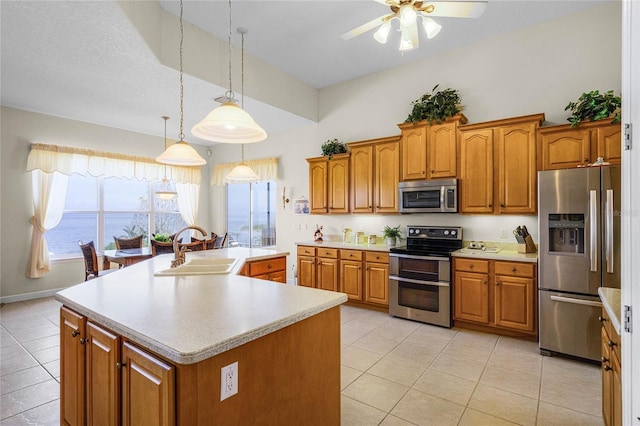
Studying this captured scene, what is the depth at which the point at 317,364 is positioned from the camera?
1618mm

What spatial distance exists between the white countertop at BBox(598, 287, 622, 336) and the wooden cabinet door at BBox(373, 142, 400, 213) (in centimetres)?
276

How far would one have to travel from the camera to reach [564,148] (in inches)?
128

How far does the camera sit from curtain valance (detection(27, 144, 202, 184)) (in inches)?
199

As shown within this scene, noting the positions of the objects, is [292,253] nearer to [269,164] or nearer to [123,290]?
[269,164]

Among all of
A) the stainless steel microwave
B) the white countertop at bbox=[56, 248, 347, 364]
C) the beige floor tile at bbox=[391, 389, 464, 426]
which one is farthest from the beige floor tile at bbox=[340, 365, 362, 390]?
the stainless steel microwave

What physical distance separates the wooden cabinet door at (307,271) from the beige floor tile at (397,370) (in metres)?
2.06

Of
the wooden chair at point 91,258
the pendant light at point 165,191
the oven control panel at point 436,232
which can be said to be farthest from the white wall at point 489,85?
the wooden chair at point 91,258

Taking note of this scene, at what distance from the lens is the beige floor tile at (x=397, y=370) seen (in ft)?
8.69

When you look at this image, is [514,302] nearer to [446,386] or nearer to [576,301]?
[576,301]

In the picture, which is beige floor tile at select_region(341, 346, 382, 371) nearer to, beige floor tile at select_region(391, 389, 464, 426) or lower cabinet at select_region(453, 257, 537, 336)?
beige floor tile at select_region(391, 389, 464, 426)

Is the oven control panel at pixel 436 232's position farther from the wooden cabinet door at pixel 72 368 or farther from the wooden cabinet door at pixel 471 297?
the wooden cabinet door at pixel 72 368

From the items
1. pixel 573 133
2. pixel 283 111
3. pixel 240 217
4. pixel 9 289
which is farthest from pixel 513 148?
pixel 9 289

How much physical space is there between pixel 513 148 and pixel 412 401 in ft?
9.29

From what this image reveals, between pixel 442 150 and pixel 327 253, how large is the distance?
213cm
